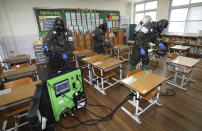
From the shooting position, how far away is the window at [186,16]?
17.3 ft

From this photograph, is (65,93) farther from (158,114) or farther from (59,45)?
(59,45)

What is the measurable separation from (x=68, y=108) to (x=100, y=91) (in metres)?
1.10

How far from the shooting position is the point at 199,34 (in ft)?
16.4

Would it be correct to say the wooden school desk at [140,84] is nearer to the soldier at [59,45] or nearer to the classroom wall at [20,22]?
the soldier at [59,45]

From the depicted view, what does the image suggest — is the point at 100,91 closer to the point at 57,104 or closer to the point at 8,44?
the point at 57,104

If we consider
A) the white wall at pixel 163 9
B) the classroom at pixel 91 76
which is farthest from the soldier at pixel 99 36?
the white wall at pixel 163 9

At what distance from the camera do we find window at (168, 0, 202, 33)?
5277 millimetres

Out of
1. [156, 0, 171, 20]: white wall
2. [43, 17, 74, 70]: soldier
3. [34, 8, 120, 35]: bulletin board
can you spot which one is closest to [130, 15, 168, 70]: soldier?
[43, 17, 74, 70]: soldier

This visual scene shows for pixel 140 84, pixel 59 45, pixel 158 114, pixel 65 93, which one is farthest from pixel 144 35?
pixel 59 45

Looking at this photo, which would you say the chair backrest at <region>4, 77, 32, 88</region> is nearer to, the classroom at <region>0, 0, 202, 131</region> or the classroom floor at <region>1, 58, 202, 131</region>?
the classroom at <region>0, 0, 202, 131</region>

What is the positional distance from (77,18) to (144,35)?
4.34 meters

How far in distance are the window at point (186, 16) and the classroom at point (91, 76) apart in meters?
0.04

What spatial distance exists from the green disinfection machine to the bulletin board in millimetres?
4386

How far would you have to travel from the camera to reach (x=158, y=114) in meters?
2.07
